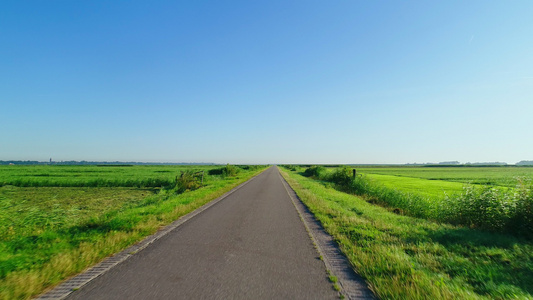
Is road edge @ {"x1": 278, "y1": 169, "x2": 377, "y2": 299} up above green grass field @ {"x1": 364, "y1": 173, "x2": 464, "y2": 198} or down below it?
above

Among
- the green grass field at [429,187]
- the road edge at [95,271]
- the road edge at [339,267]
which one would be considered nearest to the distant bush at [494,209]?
the green grass field at [429,187]

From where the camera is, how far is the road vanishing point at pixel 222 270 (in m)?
3.15

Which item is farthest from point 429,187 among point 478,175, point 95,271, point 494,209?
point 478,175

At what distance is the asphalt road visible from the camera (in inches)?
124

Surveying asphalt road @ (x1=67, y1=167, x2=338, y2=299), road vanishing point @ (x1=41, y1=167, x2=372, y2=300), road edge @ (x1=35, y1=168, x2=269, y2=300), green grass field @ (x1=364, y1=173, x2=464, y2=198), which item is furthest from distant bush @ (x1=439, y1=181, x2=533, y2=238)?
road edge @ (x1=35, y1=168, x2=269, y2=300)

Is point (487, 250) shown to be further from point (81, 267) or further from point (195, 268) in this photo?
point (81, 267)

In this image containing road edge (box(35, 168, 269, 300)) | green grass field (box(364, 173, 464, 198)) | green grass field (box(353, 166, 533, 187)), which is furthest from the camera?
green grass field (box(364, 173, 464, 198))

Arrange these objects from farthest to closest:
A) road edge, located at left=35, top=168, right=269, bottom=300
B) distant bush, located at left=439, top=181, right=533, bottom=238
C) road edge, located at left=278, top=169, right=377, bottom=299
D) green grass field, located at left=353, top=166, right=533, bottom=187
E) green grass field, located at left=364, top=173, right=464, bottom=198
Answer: green grass field, located at left=364, top=173, right=464, bottom=198
green grass field, located at left=353, top=166, right=533, bottom=187
distant bush, located at left=439, top=181, right=533, bottom=238
road edge, located at left=278, top=169, right=377, bottom=299
road edge, located at left=35, top=168, right=269, bottom=300

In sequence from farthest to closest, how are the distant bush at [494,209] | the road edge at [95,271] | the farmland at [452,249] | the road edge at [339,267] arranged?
the distant bush at [494,209]
the farmland at [452,249]
the road edge at [339,267]
the road edge at [95,271]

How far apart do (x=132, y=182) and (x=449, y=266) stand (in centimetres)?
3099

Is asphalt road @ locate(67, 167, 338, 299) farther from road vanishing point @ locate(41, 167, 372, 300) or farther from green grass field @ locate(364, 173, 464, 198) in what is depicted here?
green grass field @ locate(364, 173, 464, 198)

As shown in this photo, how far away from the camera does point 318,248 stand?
5168 millimetres

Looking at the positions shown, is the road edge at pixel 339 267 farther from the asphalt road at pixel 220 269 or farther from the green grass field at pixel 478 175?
the green grass field at pixel 478 175

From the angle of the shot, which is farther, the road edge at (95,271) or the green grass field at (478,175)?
the green grass field at (478,175)
